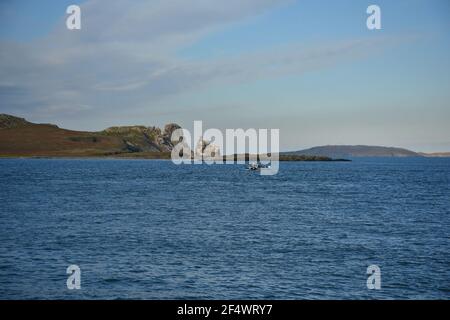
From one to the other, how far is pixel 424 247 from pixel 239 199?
47.5m

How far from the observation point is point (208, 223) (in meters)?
56.6

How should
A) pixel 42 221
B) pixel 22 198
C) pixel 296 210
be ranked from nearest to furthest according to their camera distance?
pixel 42 221, pixel 296 210, pixel 22 198

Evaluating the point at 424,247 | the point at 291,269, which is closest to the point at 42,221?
the point at 291,269

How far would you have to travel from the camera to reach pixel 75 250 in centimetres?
4041

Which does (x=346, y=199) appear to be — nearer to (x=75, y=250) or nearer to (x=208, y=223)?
(x=208, y=223)

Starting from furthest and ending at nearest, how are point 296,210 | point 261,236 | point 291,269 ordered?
point 296,210, point 261,236, point 291,269

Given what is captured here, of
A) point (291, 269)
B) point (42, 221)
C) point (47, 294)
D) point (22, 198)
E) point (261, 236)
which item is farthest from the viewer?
point (22, 198)

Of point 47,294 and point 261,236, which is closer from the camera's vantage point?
point 47,294

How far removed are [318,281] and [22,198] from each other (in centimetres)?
6626
